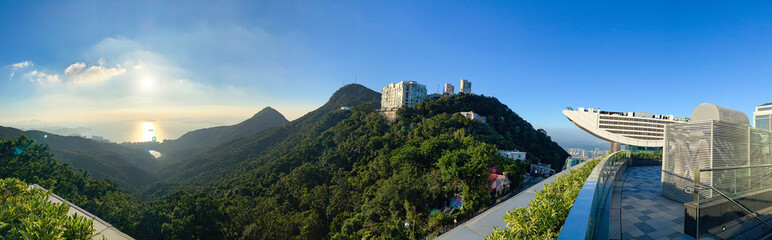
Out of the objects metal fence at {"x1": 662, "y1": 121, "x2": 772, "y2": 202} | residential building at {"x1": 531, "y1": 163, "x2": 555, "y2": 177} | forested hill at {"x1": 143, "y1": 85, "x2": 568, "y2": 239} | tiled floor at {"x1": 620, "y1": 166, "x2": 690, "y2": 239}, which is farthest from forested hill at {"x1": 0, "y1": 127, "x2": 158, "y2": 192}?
metal fence at {"x1": 662, "y1": 121, "x2": 772, "y2": 202}

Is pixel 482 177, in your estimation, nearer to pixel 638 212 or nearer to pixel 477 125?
pixel 638 212

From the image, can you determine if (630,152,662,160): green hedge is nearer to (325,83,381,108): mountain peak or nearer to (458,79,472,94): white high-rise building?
(458,79,472,94): white high-rise building

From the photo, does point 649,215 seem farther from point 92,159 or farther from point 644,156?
point 92,159

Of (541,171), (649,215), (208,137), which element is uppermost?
(649,215)

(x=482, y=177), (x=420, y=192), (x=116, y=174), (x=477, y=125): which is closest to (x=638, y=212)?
(x=482, y=177)

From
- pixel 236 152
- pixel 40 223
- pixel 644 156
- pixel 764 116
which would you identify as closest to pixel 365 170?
pixel 644 156

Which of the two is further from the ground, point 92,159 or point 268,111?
→ point 268,111
